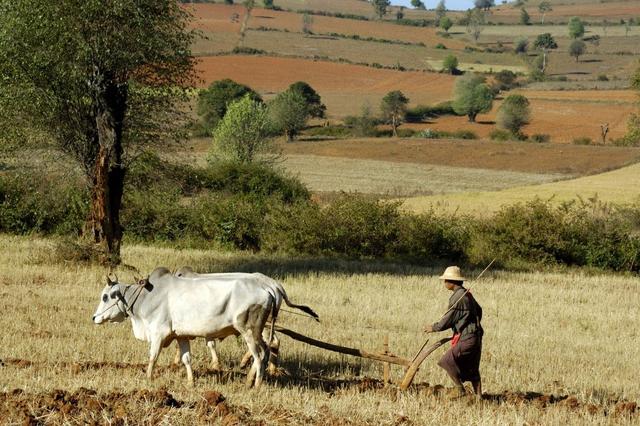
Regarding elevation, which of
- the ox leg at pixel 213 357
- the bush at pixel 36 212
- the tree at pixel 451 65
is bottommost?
the bush at pixel 36 212

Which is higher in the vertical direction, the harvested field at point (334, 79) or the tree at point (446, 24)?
the tree at point (446, 24)

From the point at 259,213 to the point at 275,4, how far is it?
148559mm

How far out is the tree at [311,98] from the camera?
106 m

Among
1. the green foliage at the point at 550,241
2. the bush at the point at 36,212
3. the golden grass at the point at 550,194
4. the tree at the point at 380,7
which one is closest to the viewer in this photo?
the green foliage at the point at 550,241

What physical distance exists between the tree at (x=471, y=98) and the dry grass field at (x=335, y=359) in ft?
285

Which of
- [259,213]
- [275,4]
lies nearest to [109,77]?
[259,213]

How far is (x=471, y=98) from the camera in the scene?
11194cm

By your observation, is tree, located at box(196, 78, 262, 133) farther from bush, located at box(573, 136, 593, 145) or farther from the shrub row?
the shrub row

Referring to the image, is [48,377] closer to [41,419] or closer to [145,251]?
[41,419]

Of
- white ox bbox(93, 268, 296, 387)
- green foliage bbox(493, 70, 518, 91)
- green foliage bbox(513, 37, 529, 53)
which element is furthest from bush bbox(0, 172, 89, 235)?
green foliage bbox(513, 37, 529, 53)

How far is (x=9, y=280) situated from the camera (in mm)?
21297

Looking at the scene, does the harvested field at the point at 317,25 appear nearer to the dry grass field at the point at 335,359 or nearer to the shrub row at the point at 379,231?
the shrub row at the point at 379,231

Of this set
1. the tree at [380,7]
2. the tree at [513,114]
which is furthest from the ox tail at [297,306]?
the tree at [380,7]

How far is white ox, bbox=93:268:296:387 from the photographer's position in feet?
39.2
